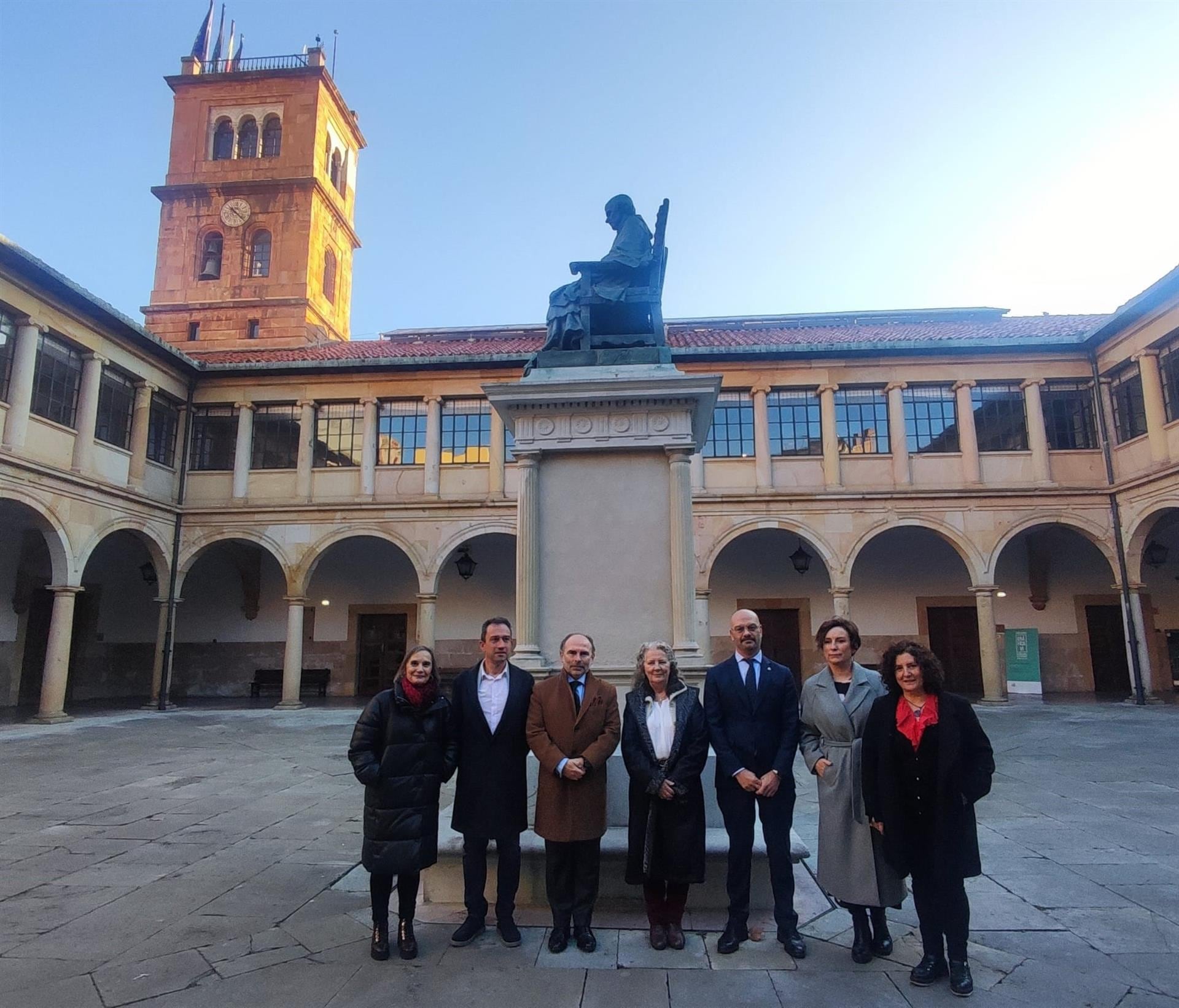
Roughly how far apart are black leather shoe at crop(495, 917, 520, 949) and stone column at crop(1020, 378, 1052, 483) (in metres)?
16.0

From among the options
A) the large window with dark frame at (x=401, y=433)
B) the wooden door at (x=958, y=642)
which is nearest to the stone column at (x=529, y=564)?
the large window with dark frame at (x=401, y=433)

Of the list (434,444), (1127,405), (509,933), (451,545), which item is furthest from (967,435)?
(509,933)

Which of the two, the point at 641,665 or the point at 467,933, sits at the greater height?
the point at 641,665

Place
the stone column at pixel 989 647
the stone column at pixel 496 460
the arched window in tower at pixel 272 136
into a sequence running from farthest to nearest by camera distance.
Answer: the arched window in tower at pixel 272 136 → the stone column at pixel 496 460 → the stone column at pixel 989 647

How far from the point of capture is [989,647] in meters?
15.6

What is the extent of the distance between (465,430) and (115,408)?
703cm

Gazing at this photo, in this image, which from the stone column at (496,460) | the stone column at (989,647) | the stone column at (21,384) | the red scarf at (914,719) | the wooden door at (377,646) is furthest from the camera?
the wooden door at (377,646)

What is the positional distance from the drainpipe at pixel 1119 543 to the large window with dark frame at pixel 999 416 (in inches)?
56.3

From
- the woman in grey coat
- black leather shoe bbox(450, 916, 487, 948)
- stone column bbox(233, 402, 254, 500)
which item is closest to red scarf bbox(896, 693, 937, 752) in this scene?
the woman in grey coat

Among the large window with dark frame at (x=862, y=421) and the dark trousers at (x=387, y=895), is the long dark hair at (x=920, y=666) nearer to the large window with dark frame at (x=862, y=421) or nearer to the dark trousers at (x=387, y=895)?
the dark trousers at (x=387, y=895)

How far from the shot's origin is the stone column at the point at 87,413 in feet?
46.6

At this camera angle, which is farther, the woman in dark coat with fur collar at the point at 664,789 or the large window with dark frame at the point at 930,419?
the large window with dark frame at the point at 930,419

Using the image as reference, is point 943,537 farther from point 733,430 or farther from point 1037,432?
point 733,430

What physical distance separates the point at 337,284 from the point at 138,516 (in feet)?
49.1
